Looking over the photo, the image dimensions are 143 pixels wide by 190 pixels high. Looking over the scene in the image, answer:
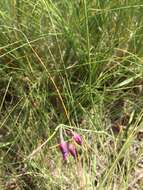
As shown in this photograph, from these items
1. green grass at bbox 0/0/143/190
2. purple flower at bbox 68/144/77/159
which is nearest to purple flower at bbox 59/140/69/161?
purple flower at bbox 68/144/77/159

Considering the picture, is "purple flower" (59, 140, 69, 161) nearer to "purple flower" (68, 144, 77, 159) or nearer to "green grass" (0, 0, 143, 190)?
"purple flower" (68, 144, 77, 159)

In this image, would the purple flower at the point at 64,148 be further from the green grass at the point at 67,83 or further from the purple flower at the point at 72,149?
the green grass at the point at 67,83

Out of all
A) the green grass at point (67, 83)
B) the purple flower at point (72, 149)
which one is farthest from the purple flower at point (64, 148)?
the green grass at point (67, 83)

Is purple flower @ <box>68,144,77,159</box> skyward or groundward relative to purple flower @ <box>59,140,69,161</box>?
groundward

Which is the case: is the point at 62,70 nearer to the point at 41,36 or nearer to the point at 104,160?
the point at 41,36

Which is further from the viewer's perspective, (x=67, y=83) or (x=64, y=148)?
(x=67, y=83)

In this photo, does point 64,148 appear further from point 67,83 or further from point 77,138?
point 67,83

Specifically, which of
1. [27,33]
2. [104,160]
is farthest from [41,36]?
[104,160]

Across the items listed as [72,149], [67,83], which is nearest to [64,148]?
[72,149]
